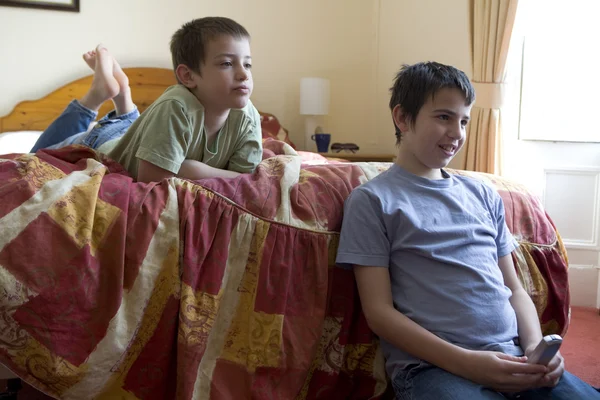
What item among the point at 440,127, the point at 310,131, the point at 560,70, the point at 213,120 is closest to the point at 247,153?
the point at 213,120

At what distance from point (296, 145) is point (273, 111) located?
28cm

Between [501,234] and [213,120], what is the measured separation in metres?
0.79

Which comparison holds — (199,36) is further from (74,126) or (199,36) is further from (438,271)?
(438,271)

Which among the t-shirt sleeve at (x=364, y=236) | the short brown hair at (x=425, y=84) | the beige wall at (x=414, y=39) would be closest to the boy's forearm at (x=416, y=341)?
the t-shirt sleeve at (x=364, y=236)

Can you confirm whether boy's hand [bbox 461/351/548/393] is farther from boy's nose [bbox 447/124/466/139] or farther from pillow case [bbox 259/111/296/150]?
pillow case [bbox 259/111/296/150]

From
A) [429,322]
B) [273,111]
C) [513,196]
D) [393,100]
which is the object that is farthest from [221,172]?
[273,111]

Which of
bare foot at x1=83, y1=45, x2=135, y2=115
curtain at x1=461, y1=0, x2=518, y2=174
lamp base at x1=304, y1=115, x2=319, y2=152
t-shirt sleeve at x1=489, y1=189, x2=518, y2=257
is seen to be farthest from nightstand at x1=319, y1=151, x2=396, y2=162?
t-shirt sleeve at x1=489, y1=189, x2=518, y2=257

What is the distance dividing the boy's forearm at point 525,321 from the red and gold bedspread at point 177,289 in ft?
1.01

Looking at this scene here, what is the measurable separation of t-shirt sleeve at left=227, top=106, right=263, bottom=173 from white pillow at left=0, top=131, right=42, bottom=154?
5.52 ft

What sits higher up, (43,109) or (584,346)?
(43,109)

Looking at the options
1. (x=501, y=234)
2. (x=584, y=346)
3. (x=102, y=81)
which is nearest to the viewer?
(x=501, y=234)

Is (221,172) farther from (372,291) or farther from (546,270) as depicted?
(546,270)

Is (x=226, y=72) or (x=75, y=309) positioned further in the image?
(x=226, y=72)

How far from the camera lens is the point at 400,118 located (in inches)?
49.2
